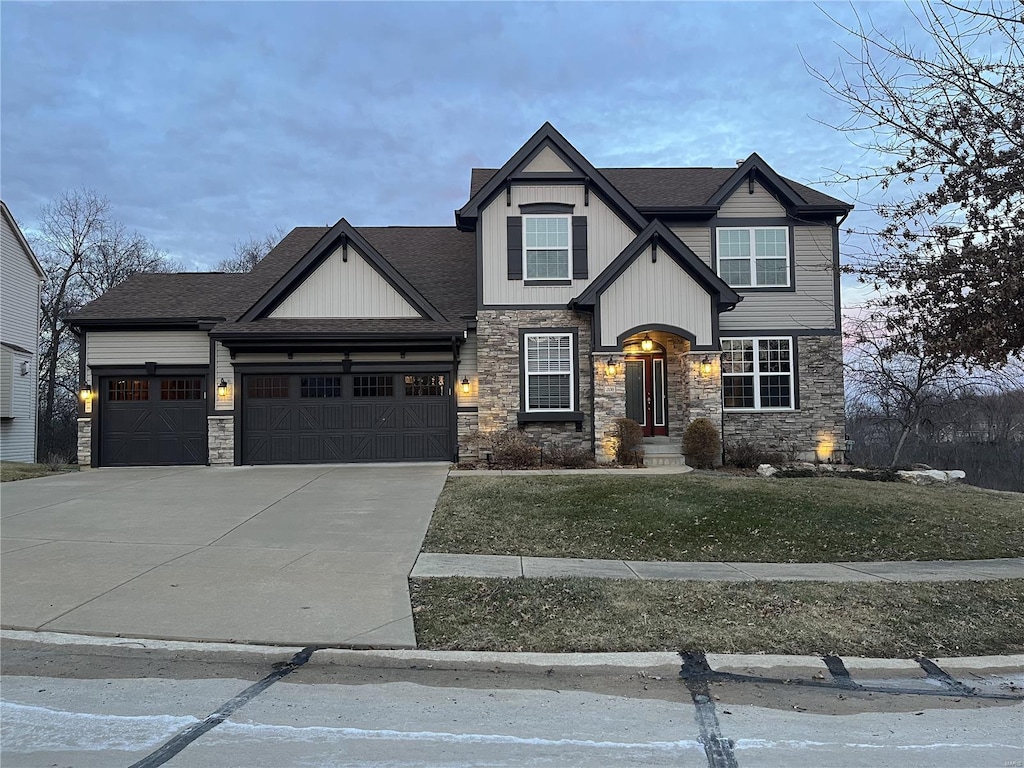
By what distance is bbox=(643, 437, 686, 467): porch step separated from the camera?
1652 cm

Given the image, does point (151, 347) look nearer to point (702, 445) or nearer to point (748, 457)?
point (702, 445)

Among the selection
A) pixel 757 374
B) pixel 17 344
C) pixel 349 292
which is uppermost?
pixel 349 292

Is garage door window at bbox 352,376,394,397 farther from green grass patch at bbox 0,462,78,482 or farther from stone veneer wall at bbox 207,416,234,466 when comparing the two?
green grass patch at bbox 0,462,78,482

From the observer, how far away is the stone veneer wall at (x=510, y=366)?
17.2 metres

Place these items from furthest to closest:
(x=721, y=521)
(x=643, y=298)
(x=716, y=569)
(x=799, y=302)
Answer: (x=799, y=302) < (x=643, y=298) < (x=721, y=521) < (x=716, y=569)

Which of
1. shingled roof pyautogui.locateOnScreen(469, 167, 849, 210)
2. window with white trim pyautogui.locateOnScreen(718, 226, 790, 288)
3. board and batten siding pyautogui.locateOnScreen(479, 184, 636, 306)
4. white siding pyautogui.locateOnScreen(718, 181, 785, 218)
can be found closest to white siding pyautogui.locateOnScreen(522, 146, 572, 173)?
board and batten siding pyautogui.locateOnScreen(479, 184, 636, 306)

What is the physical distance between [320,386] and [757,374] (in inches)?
434

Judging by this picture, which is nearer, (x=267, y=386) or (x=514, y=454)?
(x=514, y=454)

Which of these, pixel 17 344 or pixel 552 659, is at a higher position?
pixel 17 344

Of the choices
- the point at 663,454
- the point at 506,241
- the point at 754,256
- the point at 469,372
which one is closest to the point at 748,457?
the point at 663,454

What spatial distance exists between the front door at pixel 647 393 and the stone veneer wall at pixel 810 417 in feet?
5.46

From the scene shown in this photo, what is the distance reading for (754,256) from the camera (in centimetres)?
1836

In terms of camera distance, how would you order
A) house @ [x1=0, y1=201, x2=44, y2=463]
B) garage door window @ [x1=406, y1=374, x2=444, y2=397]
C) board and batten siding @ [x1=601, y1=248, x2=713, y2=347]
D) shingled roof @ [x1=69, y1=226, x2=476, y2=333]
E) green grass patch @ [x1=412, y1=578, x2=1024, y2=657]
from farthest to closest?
house @ [x1=0, y1=201, x2=44, y2=463] < garage door window @ [x1=406, y1=374, x2=444, y2=397] < shingled roof @ [x1=69, y1=226, x2=476, y2=333] < board and batten siding @ [x1=601, y1=248, x2=713, y2=347] < green grass patch @ [x1=412, y1=578, x2=1024, y2=657]

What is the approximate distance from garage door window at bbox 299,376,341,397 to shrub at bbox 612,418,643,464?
6953 mm
